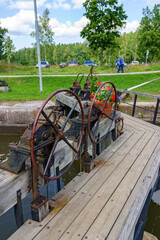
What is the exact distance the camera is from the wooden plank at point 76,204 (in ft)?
7.59

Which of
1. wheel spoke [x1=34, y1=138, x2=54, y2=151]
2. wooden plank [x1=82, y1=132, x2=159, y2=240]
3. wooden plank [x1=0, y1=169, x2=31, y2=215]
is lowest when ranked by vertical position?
wooden plank [x1=82, y1=132, x2=159, y2=240]

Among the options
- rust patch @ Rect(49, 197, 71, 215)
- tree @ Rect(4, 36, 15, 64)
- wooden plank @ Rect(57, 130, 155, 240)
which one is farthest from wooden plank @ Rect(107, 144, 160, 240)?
tree @ Rect(4, 36, 15, 64)

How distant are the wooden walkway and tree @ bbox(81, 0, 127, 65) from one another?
23.1 m

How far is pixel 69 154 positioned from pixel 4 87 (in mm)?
11358

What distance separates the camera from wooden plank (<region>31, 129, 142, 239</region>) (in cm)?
231

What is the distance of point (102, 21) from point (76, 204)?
25663mm

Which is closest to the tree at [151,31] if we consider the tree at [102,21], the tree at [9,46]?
the tree at [102,21]

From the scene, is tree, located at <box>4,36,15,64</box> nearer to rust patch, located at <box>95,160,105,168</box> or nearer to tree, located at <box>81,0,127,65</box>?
tree, located at <box>81,0,127,65</box>

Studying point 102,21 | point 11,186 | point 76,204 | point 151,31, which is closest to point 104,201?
point 76,204

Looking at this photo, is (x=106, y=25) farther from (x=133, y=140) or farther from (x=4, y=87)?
(x=133, y=140)

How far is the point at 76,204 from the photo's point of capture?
272 cm

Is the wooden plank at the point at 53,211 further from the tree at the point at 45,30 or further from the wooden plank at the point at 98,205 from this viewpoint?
the tree at the point at 45,30

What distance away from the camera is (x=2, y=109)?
29.6ft

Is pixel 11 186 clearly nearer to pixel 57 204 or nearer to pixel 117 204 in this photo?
pixel 57 204
